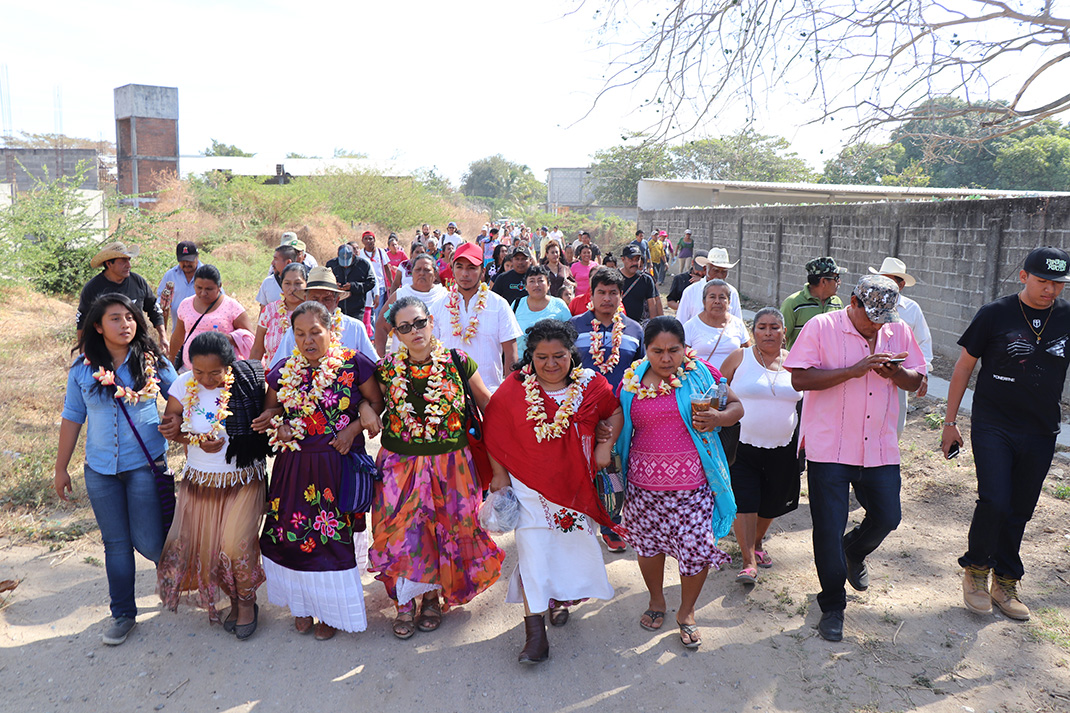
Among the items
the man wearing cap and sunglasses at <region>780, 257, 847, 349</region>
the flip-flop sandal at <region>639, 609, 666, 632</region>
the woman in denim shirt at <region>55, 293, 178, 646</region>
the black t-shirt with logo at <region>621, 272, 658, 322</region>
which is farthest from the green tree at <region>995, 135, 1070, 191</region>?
the woman in denim shirt at <region>55, 293, 178, 646</region>

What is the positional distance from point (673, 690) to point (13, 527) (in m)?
4.69

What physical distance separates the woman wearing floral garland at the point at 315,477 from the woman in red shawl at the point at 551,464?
0.75 metres

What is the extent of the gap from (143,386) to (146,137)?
94.0 feet

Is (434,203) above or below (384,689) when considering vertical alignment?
above

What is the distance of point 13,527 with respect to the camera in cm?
541

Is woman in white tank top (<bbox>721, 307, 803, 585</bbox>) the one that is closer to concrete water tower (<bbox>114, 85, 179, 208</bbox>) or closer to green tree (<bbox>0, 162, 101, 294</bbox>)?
green tree (<bbox>0, 162, 101, 294</bbox>)

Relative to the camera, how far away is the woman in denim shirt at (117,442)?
13.2ft

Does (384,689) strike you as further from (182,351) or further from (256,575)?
(182,351)

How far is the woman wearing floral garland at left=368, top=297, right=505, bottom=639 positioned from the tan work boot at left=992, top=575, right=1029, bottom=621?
9.46 ft

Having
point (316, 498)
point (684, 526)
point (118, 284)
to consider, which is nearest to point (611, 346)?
point (684, 526)

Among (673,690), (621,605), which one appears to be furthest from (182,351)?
(673,690)

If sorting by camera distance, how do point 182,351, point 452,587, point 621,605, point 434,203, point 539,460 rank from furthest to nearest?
point 434,203 < point 182,351 < point 621,605 < point 452,587 < point 539,460

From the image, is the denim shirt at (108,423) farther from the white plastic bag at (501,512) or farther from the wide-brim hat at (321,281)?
the white plastic bag at (501,512)

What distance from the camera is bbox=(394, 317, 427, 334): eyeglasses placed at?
161 inches
